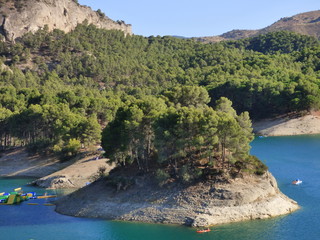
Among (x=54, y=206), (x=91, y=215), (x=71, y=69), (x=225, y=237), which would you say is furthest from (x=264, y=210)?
(x=71, y=69)

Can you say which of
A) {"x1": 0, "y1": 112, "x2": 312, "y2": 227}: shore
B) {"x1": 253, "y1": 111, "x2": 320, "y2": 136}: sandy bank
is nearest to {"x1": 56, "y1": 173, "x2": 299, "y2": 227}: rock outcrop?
{"x1": 0, "y1": 112, "x2": 312, "y2": 227}: shore

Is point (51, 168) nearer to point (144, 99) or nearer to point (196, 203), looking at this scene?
point (144, 99)

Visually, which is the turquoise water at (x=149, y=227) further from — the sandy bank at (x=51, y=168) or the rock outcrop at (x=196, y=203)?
the sandy bank at (x=51, y=168)

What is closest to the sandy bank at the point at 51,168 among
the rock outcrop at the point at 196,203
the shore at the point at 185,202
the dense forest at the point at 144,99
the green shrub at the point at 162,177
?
the dense forest at the point at 144,99

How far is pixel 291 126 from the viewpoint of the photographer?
121688 millimetres

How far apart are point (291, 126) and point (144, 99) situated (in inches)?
1743

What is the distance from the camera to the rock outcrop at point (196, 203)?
5034cm

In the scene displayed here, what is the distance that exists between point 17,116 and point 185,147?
57022mm

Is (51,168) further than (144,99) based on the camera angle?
No

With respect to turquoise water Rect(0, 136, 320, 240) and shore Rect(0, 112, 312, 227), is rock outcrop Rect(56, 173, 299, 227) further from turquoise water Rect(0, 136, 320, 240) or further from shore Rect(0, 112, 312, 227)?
turquoise water Rect(0, 136, 320, 240)

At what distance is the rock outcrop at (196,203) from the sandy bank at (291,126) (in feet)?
219

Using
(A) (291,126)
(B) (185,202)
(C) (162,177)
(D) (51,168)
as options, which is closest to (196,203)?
(B) (185,202)

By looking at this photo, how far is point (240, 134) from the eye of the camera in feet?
181

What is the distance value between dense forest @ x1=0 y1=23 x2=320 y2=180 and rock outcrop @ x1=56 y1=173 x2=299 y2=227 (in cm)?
248
